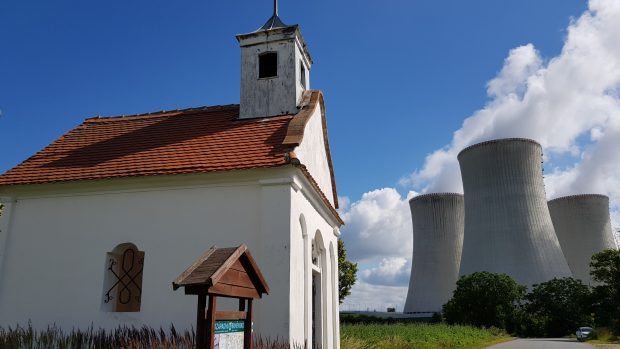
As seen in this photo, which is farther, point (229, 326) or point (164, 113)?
point (164, 113)

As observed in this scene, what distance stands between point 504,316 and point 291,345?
41.4 metres

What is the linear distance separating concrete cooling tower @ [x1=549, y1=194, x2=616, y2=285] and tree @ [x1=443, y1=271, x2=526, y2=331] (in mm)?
12586

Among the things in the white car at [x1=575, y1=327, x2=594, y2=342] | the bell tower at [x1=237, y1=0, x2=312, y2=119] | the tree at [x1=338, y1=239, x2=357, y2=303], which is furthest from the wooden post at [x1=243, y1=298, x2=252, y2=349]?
the white car at [x1=575, y1=327, x2=594, y2=342]

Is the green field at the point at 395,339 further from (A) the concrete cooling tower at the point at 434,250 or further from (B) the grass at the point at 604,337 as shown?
(A) the concrete cooling tower at the point at 434,250

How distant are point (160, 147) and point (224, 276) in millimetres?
6973

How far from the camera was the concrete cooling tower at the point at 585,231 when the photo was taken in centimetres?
5444

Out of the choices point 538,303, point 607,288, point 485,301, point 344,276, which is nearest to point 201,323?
point 344,276

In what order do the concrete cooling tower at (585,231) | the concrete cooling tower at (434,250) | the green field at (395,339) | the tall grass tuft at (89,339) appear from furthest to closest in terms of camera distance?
1. the concrete cooling tower at (434,250)
2. the concrete cooling tower at (585,231)
3. the green field at (395,339)
4. the tall grass tuft at (89,339)

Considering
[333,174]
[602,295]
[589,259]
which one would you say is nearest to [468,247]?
[602,295]

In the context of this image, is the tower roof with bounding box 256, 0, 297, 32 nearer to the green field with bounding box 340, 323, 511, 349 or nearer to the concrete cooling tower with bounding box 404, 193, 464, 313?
the green field with bounding box 340, 323, 511, 349

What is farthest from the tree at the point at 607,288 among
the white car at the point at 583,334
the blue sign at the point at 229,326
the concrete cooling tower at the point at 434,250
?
the blue sign at the point at 229,326

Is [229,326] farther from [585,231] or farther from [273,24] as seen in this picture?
[585,231]

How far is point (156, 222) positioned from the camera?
10555 millimetres

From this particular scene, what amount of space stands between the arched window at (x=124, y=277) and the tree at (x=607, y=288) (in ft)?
144
